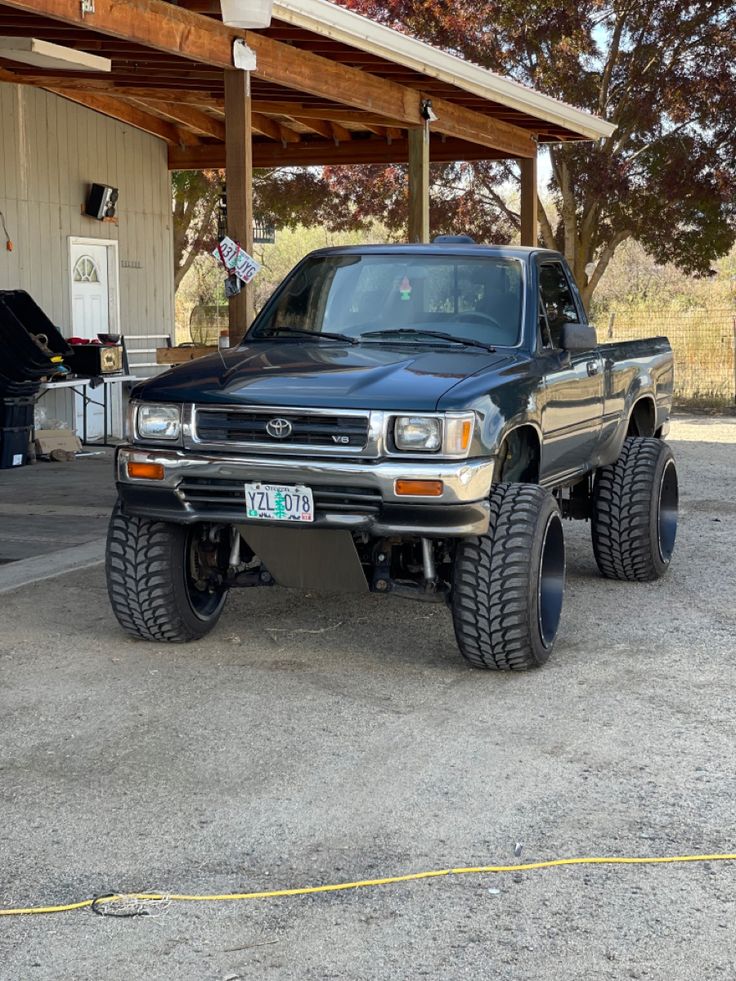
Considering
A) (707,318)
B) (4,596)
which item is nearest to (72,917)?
(4,596)

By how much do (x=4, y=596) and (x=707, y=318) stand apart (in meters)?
19.7

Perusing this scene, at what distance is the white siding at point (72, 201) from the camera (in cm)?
1537

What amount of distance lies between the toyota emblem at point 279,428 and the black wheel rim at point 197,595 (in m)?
0.98

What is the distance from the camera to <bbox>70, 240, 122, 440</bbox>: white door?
16.8 m

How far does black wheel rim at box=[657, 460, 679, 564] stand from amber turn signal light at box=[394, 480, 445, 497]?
3.14m

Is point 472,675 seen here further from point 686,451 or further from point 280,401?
point 686,451

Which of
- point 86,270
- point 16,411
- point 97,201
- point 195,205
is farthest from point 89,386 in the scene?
point 195,205

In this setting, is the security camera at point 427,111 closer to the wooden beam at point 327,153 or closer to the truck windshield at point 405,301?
the wooden beam at point 327,153

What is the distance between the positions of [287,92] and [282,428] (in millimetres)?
8731

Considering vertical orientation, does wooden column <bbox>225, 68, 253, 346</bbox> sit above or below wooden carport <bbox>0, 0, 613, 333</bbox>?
below

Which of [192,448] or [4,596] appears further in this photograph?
[4,596]

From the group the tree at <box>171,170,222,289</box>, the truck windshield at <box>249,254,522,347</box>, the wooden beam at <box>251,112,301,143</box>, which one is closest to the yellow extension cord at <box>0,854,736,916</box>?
the truck windshield at <box>249,254,522,347</box>

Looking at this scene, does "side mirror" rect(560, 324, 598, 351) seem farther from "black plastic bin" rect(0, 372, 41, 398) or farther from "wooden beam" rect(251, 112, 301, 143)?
"wooden beam" rect(251, 112, 301, 143)

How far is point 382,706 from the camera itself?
5.92 meters
